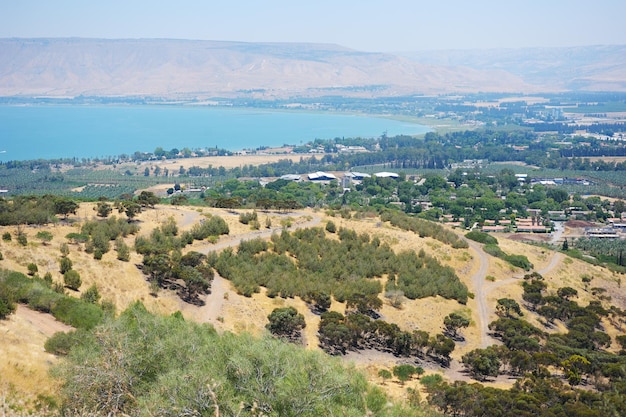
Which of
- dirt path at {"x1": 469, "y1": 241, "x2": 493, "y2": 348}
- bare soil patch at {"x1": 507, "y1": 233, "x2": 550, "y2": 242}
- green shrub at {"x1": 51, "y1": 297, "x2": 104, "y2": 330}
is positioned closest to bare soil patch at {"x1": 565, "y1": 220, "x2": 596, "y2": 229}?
bare soil patch at {"x1": 507, "y1": 233, "x2": 550, "y2": 242}

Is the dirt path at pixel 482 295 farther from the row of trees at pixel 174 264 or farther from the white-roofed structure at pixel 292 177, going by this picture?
the white-roofed structure at pixel 292 177

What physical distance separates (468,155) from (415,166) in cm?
1340

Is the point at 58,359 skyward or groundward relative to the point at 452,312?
skyward

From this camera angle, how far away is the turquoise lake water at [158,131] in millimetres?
127250

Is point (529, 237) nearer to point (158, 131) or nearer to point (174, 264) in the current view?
point (174, 264)

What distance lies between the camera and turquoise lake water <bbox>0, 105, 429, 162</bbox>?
127250mm

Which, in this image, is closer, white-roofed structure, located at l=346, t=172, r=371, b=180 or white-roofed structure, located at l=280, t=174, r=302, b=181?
white-roofed structure, located at l=280, t=174, r=302, b=181

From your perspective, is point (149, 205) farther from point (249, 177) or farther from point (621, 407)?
point (249, 177)

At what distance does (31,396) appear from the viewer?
12.4m

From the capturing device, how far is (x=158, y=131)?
157m

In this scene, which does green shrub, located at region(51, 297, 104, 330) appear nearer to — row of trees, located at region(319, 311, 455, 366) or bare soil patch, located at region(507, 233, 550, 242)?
row of trees, located at region(319, 311, 455, 366)

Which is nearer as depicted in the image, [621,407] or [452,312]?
[621,407]

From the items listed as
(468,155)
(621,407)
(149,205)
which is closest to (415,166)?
(468,155)

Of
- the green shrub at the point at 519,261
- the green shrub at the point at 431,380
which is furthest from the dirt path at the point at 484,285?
the green shrub at the point at 431,380
